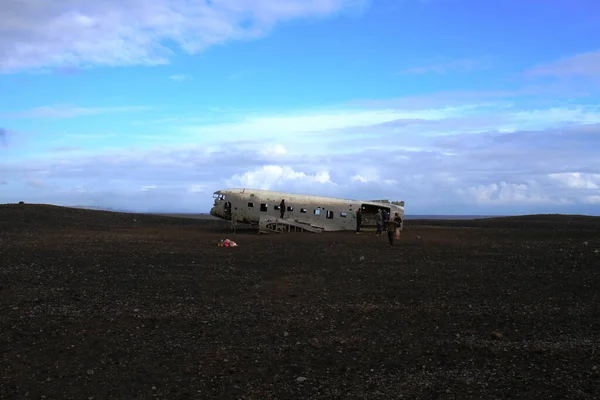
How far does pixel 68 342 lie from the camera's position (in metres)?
11.6

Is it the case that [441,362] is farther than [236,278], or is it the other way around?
[236,278]

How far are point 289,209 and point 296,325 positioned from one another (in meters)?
27.2

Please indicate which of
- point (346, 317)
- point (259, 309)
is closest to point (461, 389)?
point (346, 317)

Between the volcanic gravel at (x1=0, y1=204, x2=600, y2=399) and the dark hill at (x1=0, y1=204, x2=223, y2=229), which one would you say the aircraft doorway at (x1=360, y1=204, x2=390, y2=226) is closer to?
the volcanic gravel at (x1=0, y1=204, x2=600, y2=399)

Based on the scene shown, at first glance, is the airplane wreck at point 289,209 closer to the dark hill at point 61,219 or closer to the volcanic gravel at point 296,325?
the dark hill at point 61,219

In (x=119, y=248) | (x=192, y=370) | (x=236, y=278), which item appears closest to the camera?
(x=192, y=370)

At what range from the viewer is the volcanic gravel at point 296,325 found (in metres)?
9.67

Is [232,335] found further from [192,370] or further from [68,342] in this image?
[68,342]

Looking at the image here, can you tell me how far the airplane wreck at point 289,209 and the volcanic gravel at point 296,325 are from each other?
49.7ft

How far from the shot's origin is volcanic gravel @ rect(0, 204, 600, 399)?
9672 millimetres

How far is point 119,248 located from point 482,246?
19978 mm

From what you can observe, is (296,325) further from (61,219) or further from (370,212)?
(61,219)

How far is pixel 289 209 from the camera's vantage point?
133ft

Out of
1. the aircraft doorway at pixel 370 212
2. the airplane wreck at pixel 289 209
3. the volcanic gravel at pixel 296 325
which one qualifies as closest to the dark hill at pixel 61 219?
the airplane wreck at pixel 289 209
